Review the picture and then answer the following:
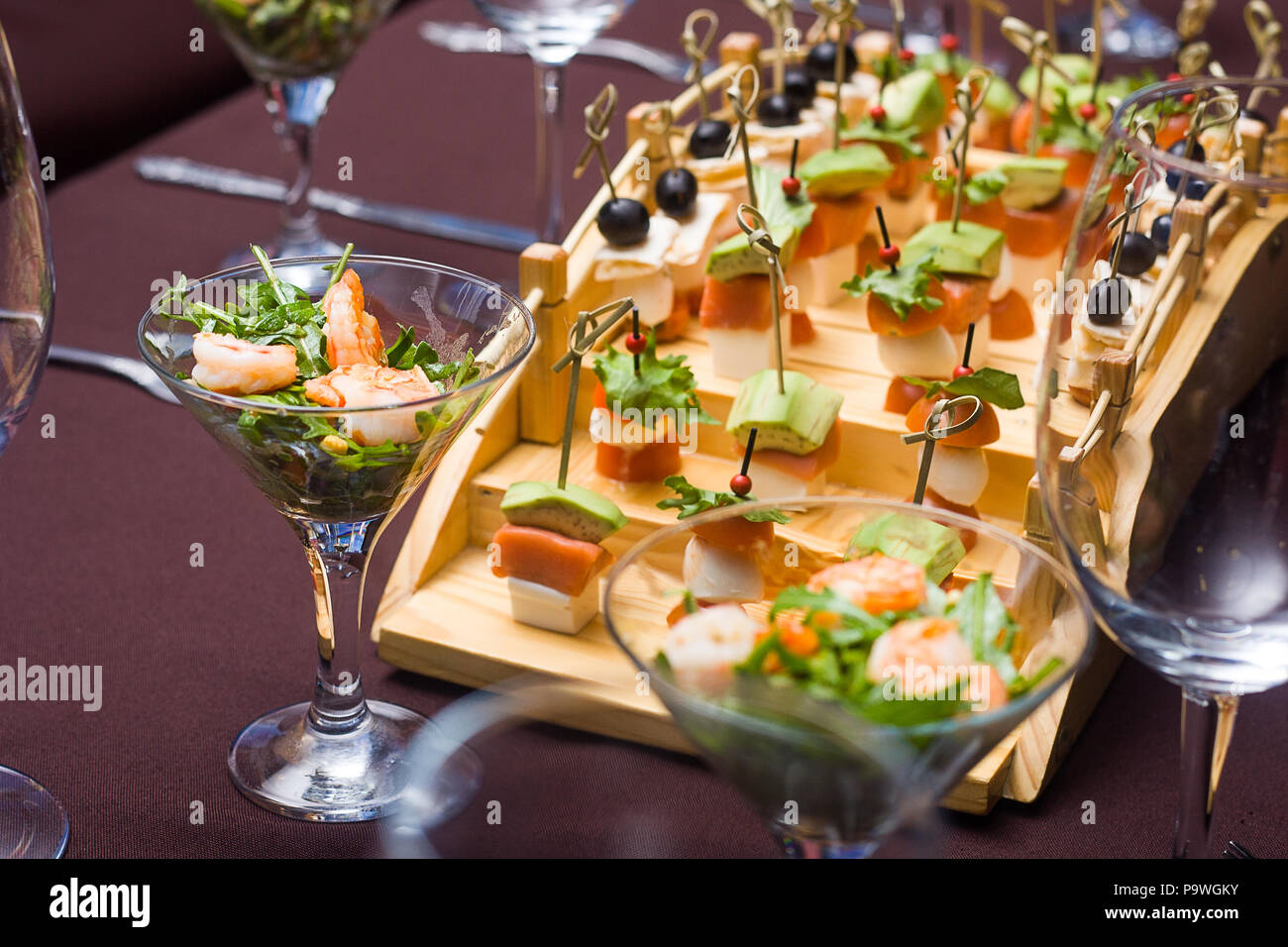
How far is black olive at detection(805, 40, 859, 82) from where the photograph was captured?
1.38m

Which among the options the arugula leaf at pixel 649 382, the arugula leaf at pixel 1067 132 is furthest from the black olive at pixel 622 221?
the arugula leaf at pixel 1067 132

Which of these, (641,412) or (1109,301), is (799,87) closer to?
(641,412)

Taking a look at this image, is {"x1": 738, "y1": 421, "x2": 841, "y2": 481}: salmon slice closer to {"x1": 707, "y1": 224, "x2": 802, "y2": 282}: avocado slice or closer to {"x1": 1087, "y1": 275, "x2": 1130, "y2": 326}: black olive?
{"x1": 707, "y1": 224, "x2": 802, "y2": 282}: avocado slice

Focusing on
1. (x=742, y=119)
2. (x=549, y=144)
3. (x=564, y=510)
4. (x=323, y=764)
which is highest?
(x=742, y=119)

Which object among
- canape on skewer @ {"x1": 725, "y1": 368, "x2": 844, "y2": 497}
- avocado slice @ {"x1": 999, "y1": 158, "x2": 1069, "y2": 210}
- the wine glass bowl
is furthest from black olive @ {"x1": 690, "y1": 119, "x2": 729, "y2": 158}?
the wine glass bowl

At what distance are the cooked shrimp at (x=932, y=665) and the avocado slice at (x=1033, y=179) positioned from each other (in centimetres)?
74

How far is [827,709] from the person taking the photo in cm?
47

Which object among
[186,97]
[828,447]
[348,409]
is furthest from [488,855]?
[186,97]

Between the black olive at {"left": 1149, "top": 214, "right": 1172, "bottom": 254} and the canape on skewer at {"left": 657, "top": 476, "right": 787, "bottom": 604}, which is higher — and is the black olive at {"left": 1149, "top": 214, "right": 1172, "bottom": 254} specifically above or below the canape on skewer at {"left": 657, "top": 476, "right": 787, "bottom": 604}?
above

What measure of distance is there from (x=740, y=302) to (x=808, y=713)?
61 cm

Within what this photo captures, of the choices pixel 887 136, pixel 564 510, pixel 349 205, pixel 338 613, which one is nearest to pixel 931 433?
pixel 564 510

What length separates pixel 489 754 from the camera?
20.8 inches

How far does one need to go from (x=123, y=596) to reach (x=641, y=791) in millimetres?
533

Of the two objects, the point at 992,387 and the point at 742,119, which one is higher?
the point at 742,119
